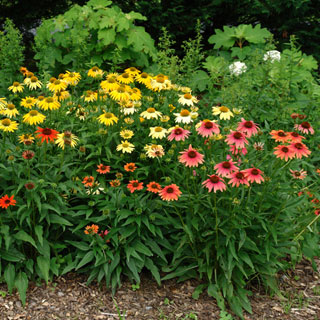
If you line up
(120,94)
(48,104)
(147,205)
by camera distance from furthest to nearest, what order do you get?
1. (120,94)
2. (48,104)
3. (147,205)

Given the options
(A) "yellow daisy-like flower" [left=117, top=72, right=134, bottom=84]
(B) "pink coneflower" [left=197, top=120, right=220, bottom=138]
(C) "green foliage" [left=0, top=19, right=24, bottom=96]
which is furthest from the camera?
(C) "green foliage" [left=0, top=19, right=24, bottom=96]

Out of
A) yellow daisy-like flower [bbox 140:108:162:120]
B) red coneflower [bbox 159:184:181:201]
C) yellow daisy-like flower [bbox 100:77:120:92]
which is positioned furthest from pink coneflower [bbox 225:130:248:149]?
yellow daisy-like flower [bbox 100:77:120:92]

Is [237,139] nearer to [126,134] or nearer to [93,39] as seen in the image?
[126,134]

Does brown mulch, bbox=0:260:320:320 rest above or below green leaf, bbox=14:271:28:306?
below

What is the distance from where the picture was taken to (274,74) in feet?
14.4

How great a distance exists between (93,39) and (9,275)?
11.2 feet

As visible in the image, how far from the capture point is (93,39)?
5.35 metres

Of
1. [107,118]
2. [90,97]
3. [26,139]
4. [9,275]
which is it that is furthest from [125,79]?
[9,275]

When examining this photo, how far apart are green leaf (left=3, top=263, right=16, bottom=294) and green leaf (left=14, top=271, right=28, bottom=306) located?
0.03 meters

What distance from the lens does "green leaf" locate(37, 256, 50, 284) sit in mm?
2782

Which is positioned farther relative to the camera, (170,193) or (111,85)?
(111,85)

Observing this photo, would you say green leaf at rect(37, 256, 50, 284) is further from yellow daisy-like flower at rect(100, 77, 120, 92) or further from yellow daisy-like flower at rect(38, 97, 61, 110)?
yellow daisy-like flower at rect(100, 77, 120, 92)

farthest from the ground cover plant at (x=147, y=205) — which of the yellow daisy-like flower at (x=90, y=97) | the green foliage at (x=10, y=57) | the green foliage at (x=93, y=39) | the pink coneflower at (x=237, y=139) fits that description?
the green foliage at (x=93, y=39)

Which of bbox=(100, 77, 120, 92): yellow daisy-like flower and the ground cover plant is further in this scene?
bbox=(100, 77, 120, 92): yellow daisy-like flower
